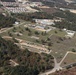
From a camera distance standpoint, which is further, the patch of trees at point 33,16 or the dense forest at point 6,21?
the patch of trees at point 33,16

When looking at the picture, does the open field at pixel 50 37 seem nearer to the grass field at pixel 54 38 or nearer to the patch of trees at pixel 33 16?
the grass field at pixel 54 38

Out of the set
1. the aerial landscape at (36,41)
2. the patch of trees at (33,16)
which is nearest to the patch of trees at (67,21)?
the aerial landscape at (36,41)

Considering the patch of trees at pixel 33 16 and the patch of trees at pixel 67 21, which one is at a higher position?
the patch of trees at pixel 33 16

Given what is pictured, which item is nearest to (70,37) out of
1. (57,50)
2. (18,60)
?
(57,50)

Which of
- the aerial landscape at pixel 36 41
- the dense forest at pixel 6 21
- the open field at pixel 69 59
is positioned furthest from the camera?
the dense forest at pixel 6 21

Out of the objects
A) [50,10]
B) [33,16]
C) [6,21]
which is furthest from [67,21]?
[6,21]

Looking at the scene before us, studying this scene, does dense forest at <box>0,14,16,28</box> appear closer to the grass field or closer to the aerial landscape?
the aerial landscape

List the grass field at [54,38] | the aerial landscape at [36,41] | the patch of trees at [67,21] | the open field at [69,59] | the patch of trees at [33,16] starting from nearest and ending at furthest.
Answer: the aerial landscape at [36,41]
the open field at [69,59]
the grass field at [54,38]
the patch of trees at [67,21]
the patch of trees at [33,16]

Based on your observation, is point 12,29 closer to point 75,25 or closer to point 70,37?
point 70,37
